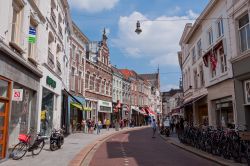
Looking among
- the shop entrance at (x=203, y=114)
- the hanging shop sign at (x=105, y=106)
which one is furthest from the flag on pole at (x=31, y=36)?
the hanging shop sign at (x=105, y=106)

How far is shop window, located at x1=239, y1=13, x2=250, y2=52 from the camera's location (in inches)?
590

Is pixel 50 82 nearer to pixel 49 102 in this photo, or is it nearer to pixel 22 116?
pixel 49 102

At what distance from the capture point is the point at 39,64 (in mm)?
16562

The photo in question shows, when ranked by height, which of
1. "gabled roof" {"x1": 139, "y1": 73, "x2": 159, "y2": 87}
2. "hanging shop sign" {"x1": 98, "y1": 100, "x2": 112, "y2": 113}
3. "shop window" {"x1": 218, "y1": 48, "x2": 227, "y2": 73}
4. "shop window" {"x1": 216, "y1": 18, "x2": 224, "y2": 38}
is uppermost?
"gabled roof" {"x1": 139, "y1": 73, "x2": 159, "y2": 87}

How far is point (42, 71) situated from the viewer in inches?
671

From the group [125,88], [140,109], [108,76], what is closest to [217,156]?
[108,76]

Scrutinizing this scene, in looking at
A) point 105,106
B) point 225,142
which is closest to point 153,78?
point 105,106

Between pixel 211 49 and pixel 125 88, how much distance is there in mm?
40355

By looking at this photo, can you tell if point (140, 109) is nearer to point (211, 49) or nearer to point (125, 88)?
point (125, 88)

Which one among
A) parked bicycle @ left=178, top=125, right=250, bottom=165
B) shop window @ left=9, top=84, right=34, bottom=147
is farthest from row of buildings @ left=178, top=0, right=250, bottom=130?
shop window @ left=9, top=84, right=34, bottom=147

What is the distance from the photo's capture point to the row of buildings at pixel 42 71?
36.5 ft

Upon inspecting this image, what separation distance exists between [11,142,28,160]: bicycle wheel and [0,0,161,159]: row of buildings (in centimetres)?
34

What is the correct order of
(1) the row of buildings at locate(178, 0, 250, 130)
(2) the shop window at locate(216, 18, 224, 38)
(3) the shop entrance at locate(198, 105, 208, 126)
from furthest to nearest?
(3) the shop entrance at locate(198, 105, 208, 126) → (2) the shop window at locate(216, 18, 224, 38) → (1) the row of buildings at locate(178, 0, 250, 130)

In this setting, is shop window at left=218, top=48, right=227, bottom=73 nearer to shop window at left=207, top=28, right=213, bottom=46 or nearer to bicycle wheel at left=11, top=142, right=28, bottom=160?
shop window at left=207, top=28, right=213, bottom=46
